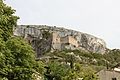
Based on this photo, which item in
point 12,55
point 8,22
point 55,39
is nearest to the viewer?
point 12,55

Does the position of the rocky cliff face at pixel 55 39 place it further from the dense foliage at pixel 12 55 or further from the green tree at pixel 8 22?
the dense foliage at pixel 12 55

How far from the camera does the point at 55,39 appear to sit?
433ft

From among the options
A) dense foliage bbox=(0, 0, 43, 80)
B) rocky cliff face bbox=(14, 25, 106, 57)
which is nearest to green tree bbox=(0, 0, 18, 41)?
dense foliage bbox=(0, 0, 43, 80)

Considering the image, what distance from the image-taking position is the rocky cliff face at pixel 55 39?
126875 millimetres

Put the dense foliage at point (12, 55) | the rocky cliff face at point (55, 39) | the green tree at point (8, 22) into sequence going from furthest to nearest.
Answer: the rocky cliff face at point (55, 39) < the green tree at point (8, 22) < the dense foliage at point (12, 55)

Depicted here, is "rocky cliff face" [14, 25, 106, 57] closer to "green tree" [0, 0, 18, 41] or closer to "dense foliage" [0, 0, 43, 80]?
"green tree" [0, 0, 18, 41]

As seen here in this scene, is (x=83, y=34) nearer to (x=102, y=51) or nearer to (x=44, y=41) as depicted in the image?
(x=102, y=51)

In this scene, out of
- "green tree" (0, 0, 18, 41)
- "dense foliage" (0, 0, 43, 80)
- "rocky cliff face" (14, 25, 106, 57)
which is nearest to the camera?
"dense foliage" (0, 0, 43, 80)

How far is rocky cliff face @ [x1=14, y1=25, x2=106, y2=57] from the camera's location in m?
127

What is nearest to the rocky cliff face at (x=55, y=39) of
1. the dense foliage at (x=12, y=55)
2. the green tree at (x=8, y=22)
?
the green tree at (x=8, y=22)

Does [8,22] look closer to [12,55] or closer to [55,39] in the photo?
[12,55]

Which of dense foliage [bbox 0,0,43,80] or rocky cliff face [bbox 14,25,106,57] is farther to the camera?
rocky cliff face [bbox 14,25,106,57]

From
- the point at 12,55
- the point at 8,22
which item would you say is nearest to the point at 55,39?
the point at 8,22

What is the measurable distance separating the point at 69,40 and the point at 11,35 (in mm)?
109070
